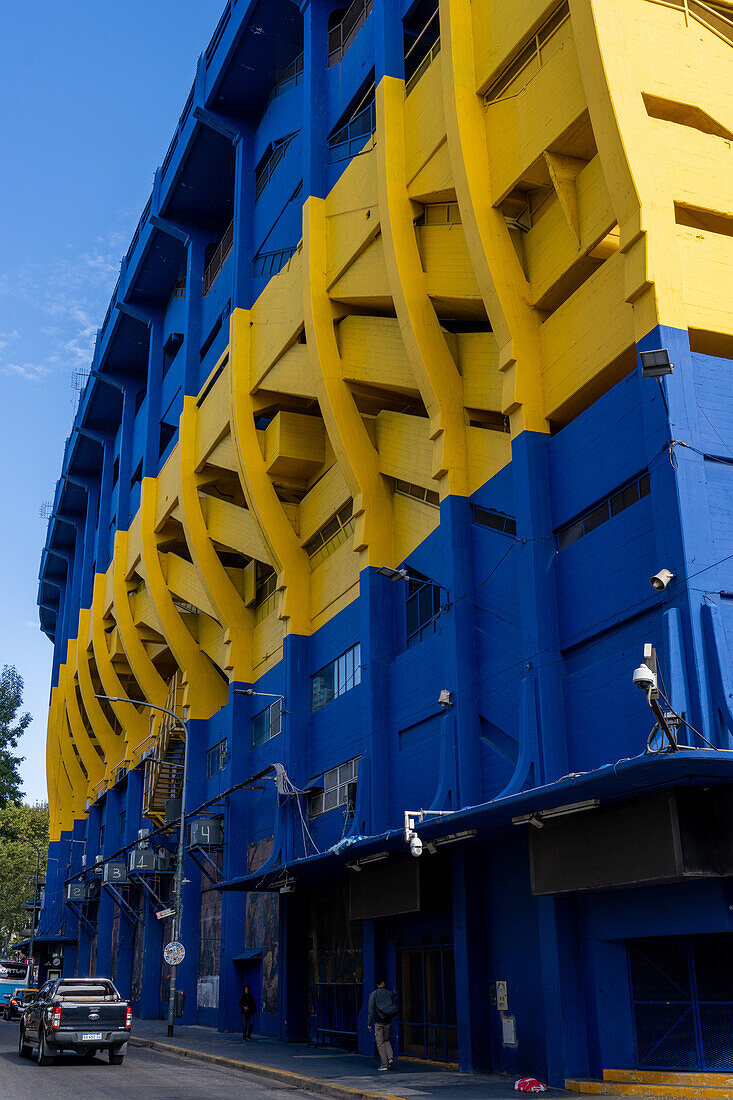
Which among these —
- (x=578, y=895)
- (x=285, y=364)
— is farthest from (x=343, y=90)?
(x=578, y=895)

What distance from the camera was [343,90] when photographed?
29.1 meters

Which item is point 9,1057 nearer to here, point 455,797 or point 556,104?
point 455,797

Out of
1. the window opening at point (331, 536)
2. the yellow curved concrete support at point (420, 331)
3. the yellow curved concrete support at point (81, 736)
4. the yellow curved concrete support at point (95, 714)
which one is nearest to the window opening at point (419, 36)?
the yellow curved concrete support at point (420, 331)

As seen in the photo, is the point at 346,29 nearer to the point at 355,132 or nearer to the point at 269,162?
the point at 355,132

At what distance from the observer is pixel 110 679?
53156 mm

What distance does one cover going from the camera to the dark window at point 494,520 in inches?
794

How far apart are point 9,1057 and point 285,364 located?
62.0 feet

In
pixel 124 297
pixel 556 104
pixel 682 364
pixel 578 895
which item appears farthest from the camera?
pixel 124 297

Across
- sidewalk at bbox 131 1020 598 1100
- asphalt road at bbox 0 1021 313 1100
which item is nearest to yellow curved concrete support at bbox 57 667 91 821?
sidewalk at bbox 131 1020 598 1100

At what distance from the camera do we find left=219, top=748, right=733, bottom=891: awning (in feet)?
39.6

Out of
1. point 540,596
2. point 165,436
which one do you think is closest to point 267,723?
point 540,596

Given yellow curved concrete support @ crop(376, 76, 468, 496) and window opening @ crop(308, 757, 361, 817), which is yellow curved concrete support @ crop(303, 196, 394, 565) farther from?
window opening @ crop(308, 757, 361, 817)

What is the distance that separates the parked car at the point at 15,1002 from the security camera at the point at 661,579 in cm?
3509

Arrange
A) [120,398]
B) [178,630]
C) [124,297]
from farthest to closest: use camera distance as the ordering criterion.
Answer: [120,398], [124,297], [178,630]
